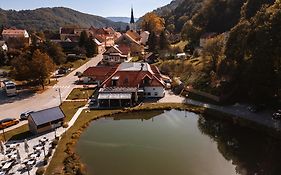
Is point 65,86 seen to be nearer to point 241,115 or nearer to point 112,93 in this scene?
point 112,93

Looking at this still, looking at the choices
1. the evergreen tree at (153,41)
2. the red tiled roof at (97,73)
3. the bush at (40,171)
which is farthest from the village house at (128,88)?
the evergreen tree at (153,41)

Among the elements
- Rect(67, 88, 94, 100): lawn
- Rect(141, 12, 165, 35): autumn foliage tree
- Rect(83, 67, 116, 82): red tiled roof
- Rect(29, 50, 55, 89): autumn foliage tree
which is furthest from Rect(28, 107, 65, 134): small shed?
Rect(141, 12, 165, 35): autumn foliage tree

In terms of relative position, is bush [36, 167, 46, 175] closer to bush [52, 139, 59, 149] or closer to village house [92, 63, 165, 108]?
bush [52, 139, 59, 149]

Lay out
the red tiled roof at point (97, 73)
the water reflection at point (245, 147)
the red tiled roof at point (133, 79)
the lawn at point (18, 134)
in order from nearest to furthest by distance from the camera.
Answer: the water reflection at point (245, 147) → the lawn at point (18, 134) → the red tiled roof at point (133, 79) → the red tiled roof at point (97, 73)

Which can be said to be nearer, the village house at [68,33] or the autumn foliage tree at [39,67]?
the autumn foliage tree at [39,67]

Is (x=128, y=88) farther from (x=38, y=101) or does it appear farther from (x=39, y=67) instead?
(x=39, y=67)

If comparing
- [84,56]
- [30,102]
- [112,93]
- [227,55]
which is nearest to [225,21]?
[84,56]

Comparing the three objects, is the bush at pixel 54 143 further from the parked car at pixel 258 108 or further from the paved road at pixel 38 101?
the parked car at pixel 258 108

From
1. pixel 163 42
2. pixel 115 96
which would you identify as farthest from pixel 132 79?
pixel 163 42
